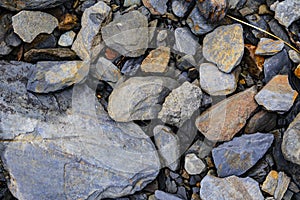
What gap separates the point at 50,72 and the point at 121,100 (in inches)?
12.7

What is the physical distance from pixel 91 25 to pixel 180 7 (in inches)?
15.5

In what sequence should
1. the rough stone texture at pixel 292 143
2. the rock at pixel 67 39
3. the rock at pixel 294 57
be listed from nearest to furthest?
the rough stone texture at pixel 292 143 < the rock at pixel 294 57 < the rock at pixel 67 39

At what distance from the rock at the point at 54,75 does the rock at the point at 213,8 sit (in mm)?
562

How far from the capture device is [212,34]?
6.43ft

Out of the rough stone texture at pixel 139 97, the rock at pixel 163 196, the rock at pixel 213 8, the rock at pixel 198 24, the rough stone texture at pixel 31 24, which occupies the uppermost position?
the rock at pixel 213 8

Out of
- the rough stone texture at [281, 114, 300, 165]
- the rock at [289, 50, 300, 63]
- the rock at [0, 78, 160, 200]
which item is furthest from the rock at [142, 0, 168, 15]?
the rough stone texture at [281, 114, 300, 165]

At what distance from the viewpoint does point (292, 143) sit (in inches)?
71.3

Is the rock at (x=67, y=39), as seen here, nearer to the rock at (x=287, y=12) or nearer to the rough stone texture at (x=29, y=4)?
the rough stone texture at (x=29, y=4)

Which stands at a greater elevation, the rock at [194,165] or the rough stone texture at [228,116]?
the rough stone texture at [228,116]

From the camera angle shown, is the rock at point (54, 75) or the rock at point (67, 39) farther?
the rock at point (67, 39)

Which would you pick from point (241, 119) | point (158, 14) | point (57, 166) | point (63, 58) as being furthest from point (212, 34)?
point (57, 166)

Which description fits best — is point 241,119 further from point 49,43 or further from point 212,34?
point 49,43

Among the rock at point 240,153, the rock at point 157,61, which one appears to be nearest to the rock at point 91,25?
the rock at point 157,61

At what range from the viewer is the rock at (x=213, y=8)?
6.04 ft
